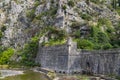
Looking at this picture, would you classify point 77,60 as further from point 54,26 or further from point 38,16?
point 38,16

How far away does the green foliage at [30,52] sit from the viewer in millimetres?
124744

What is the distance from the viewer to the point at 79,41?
10225 centimetres

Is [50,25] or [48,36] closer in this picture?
[48,36]

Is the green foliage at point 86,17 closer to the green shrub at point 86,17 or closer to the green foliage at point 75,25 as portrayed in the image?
the green shrub at point 86,17

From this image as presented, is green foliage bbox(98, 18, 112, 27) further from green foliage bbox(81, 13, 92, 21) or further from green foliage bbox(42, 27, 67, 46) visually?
green foliage bbox(42, 27, 67, 46)

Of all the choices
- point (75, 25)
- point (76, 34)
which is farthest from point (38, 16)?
point (76, 34)

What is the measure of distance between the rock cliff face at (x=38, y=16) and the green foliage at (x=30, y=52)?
8.24m

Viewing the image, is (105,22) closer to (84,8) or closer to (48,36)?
(84,8)

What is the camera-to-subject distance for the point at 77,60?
89.9 m

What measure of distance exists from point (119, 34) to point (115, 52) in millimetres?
40682

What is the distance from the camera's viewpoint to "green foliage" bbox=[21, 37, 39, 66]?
12474 centimetres

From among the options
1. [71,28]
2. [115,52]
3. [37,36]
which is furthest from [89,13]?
[115,52]

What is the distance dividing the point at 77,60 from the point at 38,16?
54.3m

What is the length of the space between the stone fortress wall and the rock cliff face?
550 inches
